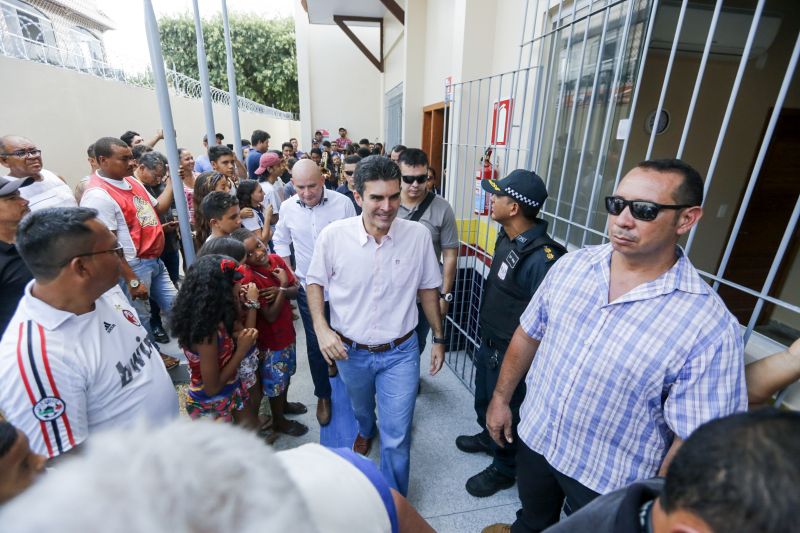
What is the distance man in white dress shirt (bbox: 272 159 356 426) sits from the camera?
2.97 meters

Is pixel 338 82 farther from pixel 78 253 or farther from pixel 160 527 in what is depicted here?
pixel 160 527

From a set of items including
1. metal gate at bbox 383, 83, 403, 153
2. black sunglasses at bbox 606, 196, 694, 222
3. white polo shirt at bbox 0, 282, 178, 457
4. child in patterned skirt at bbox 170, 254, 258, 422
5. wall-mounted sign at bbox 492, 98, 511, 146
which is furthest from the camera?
metal gate at bbox 383, 83, 403, 153

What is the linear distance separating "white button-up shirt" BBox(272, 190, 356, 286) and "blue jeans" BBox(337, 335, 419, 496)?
110cm

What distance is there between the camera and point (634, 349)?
4.36 feet

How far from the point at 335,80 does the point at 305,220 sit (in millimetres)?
15290

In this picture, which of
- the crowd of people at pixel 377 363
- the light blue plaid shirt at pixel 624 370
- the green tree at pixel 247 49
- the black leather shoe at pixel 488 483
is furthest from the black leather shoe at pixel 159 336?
the green tree at pixel 247 49

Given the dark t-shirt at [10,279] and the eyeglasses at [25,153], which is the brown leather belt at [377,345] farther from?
the eyeglasses at [25,153]

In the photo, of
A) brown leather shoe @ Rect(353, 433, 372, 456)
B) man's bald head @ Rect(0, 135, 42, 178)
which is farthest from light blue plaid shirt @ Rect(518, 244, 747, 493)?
man's bald head @ Rect(0, 135, 42, 178)

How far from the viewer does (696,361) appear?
1233 mm

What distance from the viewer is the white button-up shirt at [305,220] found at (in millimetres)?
3121

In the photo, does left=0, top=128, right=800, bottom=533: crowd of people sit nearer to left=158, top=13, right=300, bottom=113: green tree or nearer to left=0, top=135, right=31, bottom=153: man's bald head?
left=0, top=135, right=31, bottom=153: man's bald head

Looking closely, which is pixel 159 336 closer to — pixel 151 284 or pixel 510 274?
pixel 151 284

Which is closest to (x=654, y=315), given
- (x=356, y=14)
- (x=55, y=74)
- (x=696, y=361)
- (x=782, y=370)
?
(x=696, y=361)

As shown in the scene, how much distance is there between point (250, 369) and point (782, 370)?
8.00 feet
